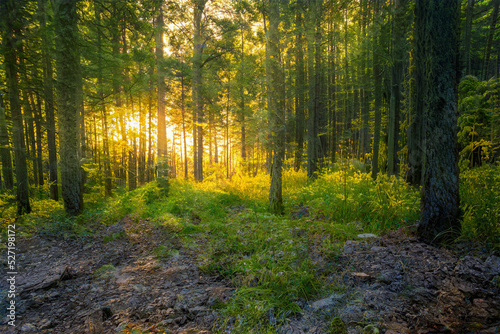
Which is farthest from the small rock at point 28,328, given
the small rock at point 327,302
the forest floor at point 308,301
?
the small rock at point 327,302

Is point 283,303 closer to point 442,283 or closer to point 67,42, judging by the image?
point 442,283

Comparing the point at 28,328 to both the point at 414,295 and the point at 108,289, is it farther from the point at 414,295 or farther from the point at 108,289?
the point at 414,295

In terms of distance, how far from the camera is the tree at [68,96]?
654cm

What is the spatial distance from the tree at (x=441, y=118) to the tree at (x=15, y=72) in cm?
1029

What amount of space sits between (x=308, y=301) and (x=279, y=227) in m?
2.61

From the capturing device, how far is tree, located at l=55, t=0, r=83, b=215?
21.4ft

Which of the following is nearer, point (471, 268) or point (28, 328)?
point (28, 328)

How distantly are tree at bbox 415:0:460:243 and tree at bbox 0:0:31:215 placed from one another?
1029 centimetres

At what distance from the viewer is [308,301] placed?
2.82 meters

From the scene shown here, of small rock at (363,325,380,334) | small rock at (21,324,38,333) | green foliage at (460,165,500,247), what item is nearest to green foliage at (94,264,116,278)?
small rock at (21,324,38,333)

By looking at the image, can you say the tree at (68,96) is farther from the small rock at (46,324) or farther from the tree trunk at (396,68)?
the tree trunk at (396,68)

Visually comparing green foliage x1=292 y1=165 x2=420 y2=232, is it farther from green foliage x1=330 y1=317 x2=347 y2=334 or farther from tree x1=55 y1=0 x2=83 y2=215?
tree x1=55 y1=0 x2=83 y2=215

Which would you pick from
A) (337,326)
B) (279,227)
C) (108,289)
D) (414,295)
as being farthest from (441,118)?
(108,289)

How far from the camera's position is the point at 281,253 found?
409cm
